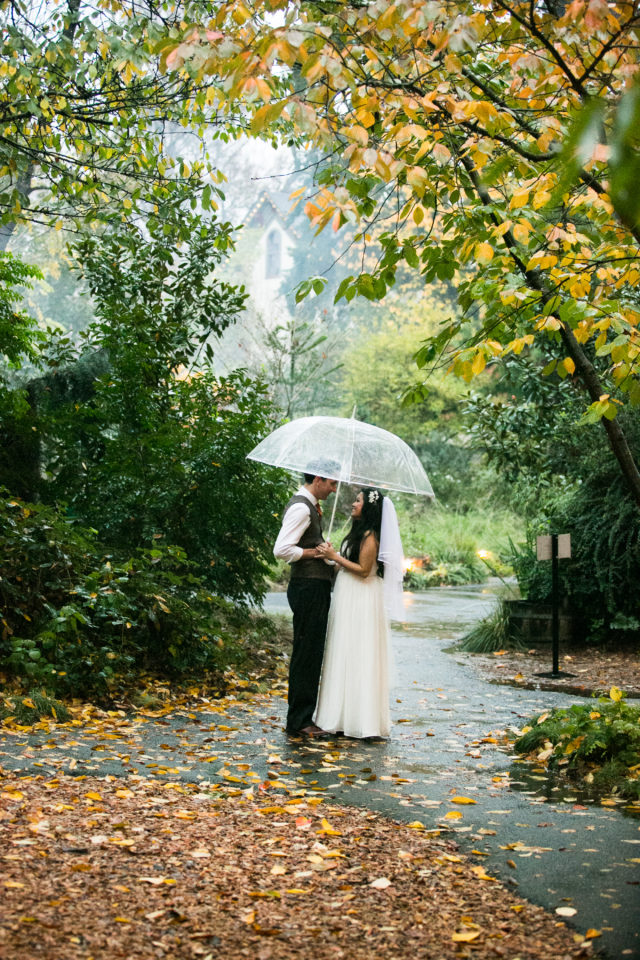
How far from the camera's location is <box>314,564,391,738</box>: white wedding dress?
7070 mm

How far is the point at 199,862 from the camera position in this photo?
3.99 m

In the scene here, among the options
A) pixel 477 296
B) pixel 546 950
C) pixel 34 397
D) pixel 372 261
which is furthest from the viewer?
pixel 372 261

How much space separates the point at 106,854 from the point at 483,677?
23.3ft

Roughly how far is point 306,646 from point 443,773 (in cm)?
150

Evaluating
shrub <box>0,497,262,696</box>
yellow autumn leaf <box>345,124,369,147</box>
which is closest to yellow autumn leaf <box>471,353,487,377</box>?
yellow autumn leaf <box>345,124,369,147</box>

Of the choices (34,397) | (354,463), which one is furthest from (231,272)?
(354,463)

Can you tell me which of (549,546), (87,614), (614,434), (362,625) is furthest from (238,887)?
(549,546)

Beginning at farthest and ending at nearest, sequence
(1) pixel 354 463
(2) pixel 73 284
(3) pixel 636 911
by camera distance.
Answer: (2) pixel 73 284 < (1) pixel 354 463 < (3) pixel 636 911

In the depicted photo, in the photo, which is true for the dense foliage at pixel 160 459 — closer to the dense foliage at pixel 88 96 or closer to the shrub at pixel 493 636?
the dense foliage at pixel 88 96

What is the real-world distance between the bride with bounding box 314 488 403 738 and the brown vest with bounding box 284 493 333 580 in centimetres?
11

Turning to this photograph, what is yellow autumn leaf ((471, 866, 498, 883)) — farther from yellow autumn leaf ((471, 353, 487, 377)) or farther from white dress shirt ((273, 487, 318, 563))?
white dress shirt ((273, 487, 318, 563))

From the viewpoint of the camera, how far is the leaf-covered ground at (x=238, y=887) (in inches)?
127

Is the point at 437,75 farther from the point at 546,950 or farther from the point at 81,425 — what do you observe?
the point at 81,425

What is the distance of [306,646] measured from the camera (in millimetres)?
7121
